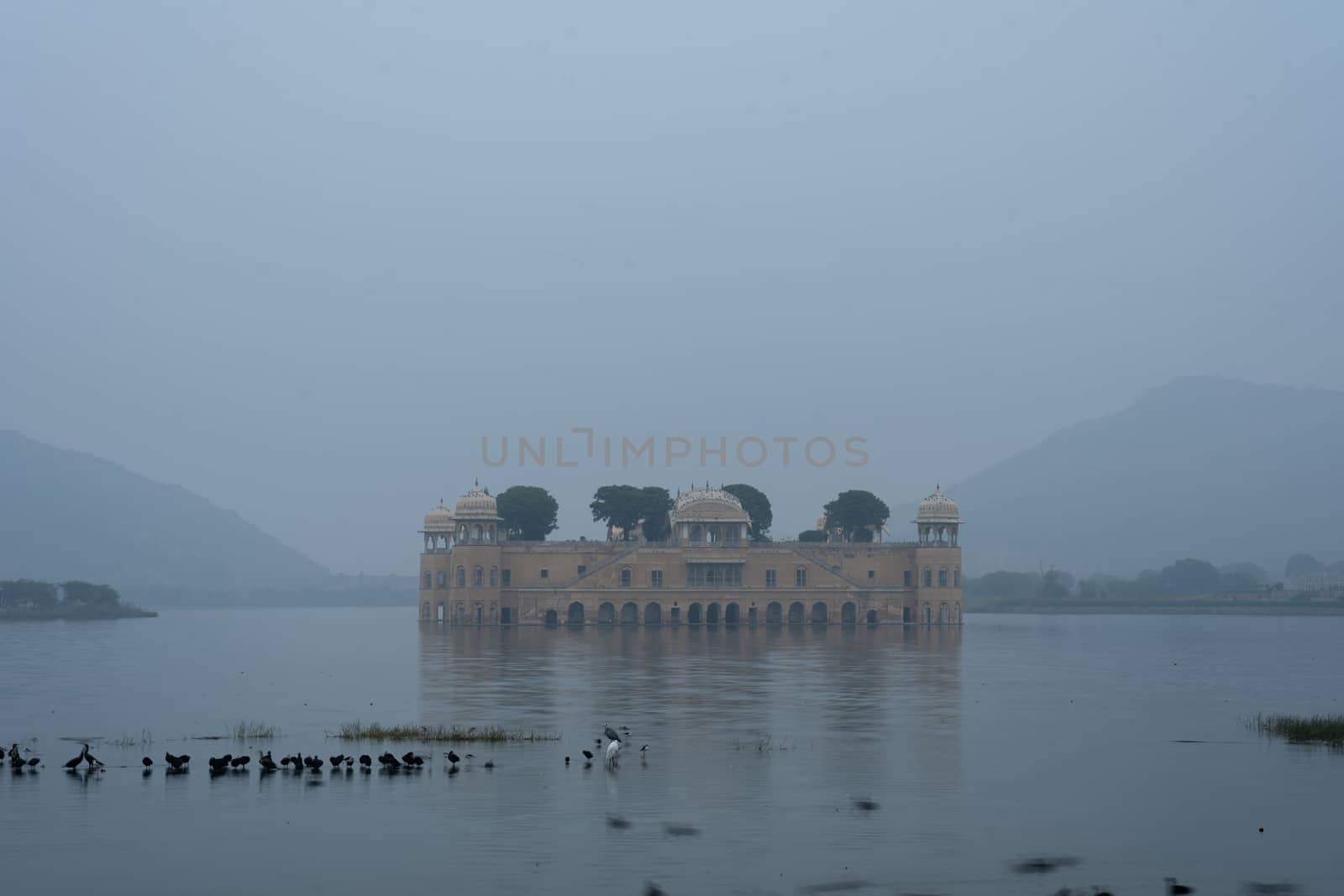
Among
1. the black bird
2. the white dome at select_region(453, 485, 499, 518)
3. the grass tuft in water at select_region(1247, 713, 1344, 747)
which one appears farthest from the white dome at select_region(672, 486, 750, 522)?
the black bird

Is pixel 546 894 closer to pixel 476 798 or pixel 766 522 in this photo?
pixel 476 798

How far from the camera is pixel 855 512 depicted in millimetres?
121438

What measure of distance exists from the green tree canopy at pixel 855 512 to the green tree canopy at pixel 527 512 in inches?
870

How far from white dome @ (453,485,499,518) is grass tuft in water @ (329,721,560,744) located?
69.6 meters

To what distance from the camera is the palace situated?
107812 mm

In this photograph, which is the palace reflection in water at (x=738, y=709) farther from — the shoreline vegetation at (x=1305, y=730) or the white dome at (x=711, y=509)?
the white dome at (x=711, y=509)

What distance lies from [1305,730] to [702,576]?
72.1 m

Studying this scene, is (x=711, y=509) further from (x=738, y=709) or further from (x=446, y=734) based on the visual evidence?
(x=446, y=734)

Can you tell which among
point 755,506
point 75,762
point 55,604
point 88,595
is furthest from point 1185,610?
point 75,762

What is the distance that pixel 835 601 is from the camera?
360 ft

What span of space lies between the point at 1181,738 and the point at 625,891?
860 inches

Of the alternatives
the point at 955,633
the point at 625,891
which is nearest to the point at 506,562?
the point at 955,633

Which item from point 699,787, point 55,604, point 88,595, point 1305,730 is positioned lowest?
point 699,787

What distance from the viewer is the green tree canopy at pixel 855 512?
398 feet
